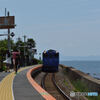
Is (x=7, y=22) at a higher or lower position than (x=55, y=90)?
higher

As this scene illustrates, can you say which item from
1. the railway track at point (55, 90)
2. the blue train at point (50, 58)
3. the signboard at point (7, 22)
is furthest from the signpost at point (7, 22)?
the railway track at point (55, 90)

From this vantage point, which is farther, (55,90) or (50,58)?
(50,58)

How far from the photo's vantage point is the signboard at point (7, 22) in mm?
64938

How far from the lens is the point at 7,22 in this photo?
66312 mm

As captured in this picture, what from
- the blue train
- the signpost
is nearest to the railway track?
the blue train

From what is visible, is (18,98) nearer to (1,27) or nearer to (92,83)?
(92,83)

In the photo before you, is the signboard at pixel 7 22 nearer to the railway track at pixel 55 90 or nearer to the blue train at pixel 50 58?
the blue train at pixel 50 58

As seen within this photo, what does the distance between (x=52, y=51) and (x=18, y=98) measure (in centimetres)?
3171

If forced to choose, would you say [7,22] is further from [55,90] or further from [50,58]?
[55,90]

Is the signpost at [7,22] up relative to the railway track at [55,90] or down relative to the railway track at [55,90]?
up

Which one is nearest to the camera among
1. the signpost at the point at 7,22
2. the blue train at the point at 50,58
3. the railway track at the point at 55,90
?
the railway track at the point at 55,90

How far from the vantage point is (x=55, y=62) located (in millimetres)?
45125

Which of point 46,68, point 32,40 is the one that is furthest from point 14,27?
point 32,40

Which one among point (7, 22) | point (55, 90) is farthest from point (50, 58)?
point (7, 22)
